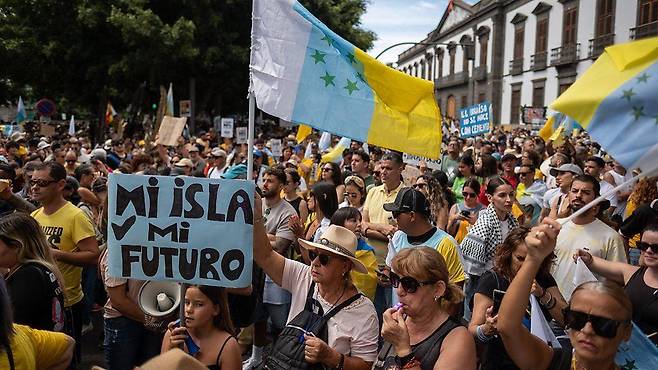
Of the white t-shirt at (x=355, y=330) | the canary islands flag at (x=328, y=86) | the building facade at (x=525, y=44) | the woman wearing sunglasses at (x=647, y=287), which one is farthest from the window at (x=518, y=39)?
the white t-shirt at (x=355, y=330)

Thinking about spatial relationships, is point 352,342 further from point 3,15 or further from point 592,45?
point 592,45

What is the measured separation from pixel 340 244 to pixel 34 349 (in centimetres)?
154

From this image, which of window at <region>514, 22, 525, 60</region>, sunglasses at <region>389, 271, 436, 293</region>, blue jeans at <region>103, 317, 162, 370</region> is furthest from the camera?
window at <region>514, 22, 525, 60</region>

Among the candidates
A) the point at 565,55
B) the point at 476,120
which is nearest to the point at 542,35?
the point at 565,55

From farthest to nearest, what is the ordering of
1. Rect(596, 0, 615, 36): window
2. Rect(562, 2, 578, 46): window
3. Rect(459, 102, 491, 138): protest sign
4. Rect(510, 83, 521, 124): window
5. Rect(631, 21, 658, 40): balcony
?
Rect(510, 83, 521, 124): window
Rect(562, 2, 578, 46): window
Rect(596, 0, 615, 36): window
Rect(631, 21, 658, 40): balcony
Rect(459, 102, 491, 138): protest sign

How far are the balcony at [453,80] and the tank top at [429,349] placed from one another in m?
51.8

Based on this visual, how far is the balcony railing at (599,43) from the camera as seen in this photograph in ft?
101

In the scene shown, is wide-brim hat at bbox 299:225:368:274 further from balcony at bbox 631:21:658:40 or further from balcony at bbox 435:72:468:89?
balcony at bbox 435:72:468:89

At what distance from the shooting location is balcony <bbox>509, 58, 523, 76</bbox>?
42.0 m

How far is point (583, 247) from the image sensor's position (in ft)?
14.4

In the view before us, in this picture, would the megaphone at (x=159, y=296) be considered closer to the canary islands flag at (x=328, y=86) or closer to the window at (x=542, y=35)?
the canary islands flag at (x=328, y=86)

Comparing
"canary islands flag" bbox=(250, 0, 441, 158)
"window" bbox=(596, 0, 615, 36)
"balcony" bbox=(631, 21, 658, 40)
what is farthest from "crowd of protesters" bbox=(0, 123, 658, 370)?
"window" bbox=(596, 0, 615, 36)

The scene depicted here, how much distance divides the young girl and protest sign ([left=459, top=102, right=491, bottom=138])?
34.8 ft

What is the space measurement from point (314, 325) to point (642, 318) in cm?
168
